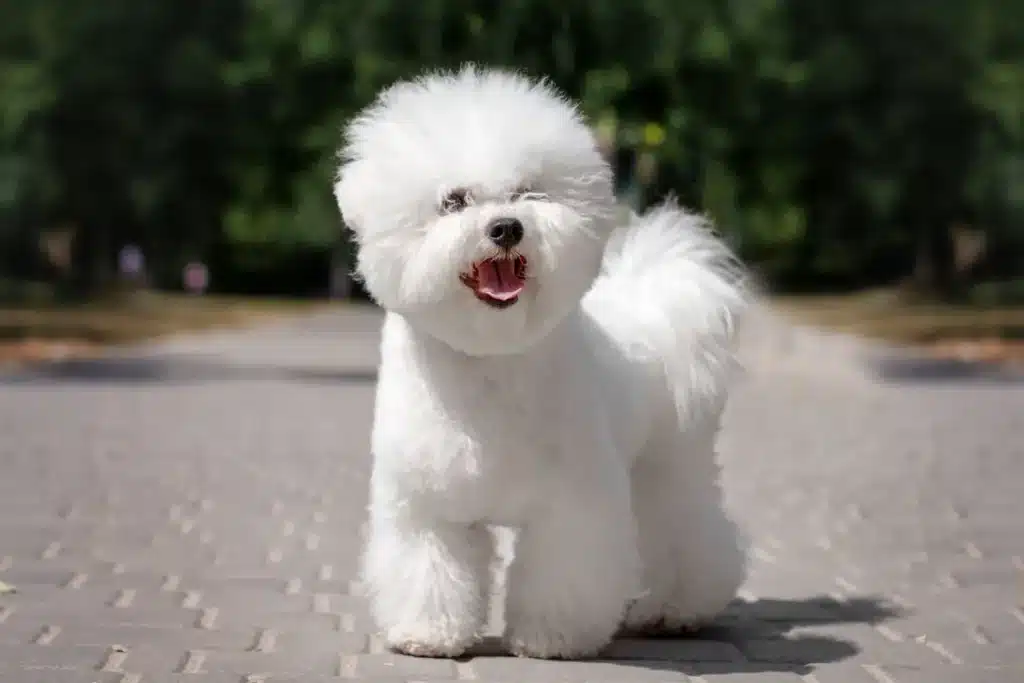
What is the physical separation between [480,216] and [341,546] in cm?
333

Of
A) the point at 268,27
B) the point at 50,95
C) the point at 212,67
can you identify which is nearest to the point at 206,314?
the point at 50,95

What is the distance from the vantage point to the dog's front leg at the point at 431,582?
16.1 ft

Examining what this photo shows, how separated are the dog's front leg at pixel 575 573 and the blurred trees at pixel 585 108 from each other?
7481 mm

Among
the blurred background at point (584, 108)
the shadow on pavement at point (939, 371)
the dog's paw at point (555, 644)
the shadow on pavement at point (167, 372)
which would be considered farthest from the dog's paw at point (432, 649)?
Answer: the shadow on pavement at point (939, 371)

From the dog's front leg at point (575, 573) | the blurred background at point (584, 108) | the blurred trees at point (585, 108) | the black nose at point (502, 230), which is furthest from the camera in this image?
the blurred background at point (584, 108)

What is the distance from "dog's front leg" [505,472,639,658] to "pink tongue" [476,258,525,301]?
681mm

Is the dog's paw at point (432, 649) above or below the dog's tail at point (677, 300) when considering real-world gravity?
below

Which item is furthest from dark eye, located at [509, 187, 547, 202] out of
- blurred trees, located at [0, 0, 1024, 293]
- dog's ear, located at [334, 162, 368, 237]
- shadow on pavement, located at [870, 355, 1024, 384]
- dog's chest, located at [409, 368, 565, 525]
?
shadow on pavement, located at [870, 355, 1024, 384]

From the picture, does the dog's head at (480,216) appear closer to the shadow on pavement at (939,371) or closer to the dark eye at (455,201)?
the dark eye at (455,201)

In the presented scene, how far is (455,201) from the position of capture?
182 inches

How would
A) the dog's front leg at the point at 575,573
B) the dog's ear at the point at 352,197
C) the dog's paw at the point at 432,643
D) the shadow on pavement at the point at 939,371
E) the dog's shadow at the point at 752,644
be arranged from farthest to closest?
the shadow on pavement at the point at 939,371 < the dog's shadow at the point at 752,644 < the dog's paw at the point at 432,643 < the dog's front leg at the point at 575,573 < the dog's ear at the point at 352,197

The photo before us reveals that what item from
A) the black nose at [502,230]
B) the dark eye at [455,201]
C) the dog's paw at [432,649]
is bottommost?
the dog's paw at [432,649]

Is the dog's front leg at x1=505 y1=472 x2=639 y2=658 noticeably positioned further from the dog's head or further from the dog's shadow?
the dog's head

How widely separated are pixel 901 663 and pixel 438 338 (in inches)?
70.8
